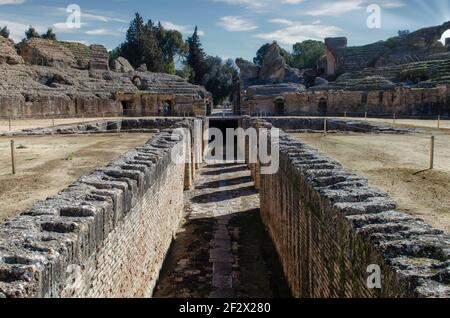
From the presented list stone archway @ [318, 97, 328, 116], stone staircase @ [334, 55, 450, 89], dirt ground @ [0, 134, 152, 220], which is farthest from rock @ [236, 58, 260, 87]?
dirt ground @ [0, 134, 152, 220]

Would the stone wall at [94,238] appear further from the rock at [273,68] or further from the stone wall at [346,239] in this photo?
the rock at [273,68]

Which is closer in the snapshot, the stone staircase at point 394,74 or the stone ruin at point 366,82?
the stone ruin at point 366,82

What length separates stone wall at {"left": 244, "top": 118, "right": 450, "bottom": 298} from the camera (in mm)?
3771

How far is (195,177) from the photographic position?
20234mm

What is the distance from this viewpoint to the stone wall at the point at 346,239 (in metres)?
3.77

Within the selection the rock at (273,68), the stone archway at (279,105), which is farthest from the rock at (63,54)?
the rock at (273,68)

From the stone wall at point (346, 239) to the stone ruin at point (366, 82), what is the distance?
1146 inches

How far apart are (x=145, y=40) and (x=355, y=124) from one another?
40.3m

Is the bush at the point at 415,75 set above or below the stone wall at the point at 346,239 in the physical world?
above

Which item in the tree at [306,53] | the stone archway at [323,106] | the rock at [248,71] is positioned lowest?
the stone archway at [323,106]

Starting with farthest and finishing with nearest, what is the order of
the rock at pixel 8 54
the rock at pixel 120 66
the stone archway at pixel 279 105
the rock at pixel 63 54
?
the rock at pixel 120 66 → the stone archway at pixel 279 105 → the rock at pixel 63 54 → the rock at pixel 8 54

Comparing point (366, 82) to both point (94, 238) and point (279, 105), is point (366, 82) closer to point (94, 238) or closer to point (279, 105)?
point (279, 105)

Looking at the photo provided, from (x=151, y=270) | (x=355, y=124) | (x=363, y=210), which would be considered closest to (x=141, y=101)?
(x=355, y=124)

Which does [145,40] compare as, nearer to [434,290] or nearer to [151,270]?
[151,270]
